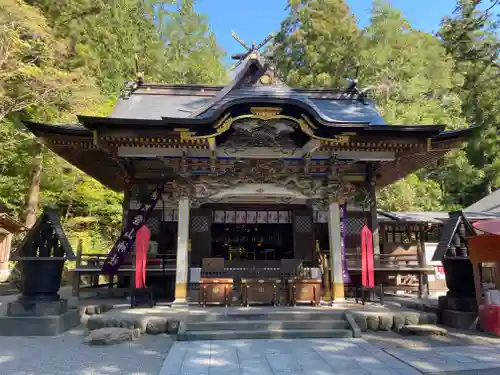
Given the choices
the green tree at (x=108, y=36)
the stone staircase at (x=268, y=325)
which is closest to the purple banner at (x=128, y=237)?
the stone staircase at (x=268, y=325)

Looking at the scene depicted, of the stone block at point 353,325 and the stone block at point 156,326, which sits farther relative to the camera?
the stone block at point 156,326

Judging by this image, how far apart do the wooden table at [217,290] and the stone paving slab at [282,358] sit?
1.93 meters

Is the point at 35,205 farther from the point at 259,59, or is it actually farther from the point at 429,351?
the point at 429,351

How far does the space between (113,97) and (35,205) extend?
726cm

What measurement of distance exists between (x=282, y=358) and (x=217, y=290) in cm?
315

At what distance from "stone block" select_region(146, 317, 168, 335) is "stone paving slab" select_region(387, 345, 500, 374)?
3901mm

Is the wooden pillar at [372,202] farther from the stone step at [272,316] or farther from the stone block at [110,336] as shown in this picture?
the stone block at [110,336]

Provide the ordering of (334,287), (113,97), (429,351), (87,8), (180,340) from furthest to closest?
(87,8) < (113,97) < (334,287) < (180,340) < (429,351)

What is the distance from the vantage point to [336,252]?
868 cm

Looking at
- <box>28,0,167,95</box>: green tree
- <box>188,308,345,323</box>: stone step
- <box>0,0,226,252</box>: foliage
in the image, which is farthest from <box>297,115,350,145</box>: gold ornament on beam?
<box>28,0,167,95</box>: green tree

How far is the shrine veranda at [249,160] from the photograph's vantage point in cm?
798

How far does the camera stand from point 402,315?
6.97m

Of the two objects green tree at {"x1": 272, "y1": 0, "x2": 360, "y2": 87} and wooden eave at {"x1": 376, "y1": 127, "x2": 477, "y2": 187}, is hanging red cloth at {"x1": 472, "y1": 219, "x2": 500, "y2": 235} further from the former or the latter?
green tree at {"x1": 272, "y1": 0, "x2": 360, "y2": 87}

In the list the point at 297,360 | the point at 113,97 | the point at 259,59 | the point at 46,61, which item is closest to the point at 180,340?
the point at 297,360
